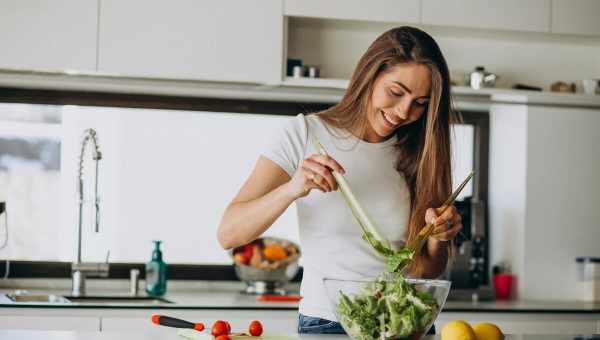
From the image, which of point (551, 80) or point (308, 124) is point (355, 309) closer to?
point (308, 124)

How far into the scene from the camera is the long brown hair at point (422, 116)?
205cm

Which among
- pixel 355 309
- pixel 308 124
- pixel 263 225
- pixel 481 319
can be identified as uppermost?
pixel 308 124

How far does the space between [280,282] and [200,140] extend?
0.74m

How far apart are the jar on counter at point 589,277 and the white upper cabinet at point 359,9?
1282 millimetres

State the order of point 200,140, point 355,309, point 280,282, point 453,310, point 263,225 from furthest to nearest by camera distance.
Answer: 1. point 200,140
2. point 280,282
3. point 453,310
4. point 263,225
5. point 355,309

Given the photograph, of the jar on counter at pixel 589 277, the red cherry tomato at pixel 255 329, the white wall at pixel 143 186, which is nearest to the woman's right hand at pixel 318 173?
the red cherry tomato at pixel 255 329

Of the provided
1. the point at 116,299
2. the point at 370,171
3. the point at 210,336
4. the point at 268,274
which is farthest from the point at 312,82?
the point at 210,336

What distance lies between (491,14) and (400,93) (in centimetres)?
180

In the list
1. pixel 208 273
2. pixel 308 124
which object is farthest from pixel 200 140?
pixel 308 124

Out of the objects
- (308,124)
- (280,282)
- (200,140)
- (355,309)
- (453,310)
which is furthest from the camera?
(200,140)

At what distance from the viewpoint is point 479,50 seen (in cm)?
394

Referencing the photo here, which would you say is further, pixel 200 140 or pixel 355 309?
pixel 200 140

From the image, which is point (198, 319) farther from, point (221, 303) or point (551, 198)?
point (551, 198)

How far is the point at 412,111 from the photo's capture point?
6.72ft
